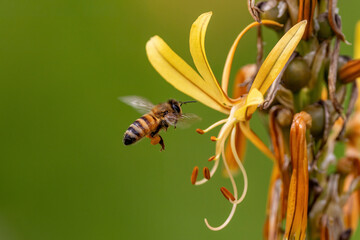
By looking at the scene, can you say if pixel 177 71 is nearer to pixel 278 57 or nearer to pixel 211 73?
pixel 211 73

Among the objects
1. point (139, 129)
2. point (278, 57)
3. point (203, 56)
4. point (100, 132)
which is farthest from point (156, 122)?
point (100, 132)

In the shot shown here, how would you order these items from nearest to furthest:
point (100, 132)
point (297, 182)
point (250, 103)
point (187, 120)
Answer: point (250, 103) < point (297, 182) < point (187, 120) < point (100, 132)

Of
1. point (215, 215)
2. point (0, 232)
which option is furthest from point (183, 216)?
point (0, 232)

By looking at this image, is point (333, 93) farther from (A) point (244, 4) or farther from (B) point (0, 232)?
(A) point (244, 4)

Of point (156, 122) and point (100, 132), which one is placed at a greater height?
point (100, 132)

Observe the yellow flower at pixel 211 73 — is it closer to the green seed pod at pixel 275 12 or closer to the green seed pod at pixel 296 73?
→ the green seed pod at pixel 275 12

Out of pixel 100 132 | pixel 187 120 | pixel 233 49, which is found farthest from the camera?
pixel 100 132
